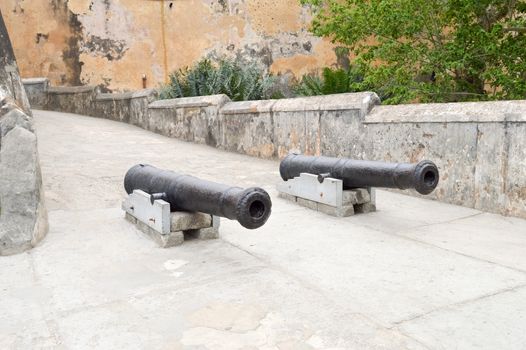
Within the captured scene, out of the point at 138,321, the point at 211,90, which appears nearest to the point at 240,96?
the point at 211,90

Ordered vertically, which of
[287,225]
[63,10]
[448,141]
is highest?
[63,10]

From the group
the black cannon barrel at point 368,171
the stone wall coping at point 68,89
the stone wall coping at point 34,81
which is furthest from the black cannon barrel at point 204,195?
the stone wall coping at point 34,81

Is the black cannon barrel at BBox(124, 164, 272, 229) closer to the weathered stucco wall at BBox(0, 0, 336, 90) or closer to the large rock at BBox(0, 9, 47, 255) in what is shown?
the large rock at BBox(0, 9, 47, 255)

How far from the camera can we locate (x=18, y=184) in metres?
3.35

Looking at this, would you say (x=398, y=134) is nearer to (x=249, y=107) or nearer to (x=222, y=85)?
(x=249, y=107)

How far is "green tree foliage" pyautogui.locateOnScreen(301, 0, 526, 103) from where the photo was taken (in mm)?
7031

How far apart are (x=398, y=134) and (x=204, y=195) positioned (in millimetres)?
2733

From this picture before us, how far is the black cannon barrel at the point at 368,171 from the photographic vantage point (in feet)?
12.4

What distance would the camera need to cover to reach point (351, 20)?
8023mm

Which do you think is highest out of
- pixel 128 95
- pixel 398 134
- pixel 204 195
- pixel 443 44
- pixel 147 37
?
pixel 147 37

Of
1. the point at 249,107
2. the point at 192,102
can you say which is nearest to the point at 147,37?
the point at 192,102

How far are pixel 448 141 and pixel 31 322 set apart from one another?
3786mm

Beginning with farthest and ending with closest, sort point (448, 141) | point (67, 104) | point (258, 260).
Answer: point (67, 104)
point (448, 141)
point (258, 260)

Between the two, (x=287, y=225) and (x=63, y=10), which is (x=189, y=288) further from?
(x=63, y=10)
